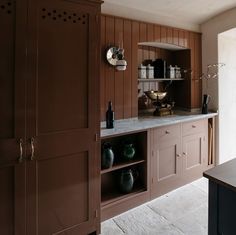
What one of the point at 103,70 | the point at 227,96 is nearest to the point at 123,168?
the point at 103,70

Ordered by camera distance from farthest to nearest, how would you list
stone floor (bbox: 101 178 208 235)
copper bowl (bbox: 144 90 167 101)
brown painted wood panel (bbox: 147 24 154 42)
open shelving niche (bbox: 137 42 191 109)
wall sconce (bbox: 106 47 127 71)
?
open shelving niche (bbox: 137 42 191 109), copper bowl (bbox: 144 90 167 101), brown painted wood panel (bbox: 147 24 154 42), wall sconce (bbox: 106 47 127 71), stone floor (bbox: 101 178 208 235)

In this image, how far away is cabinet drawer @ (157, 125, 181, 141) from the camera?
9.01ft

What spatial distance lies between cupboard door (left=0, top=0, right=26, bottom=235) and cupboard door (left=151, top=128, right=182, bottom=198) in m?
1.52

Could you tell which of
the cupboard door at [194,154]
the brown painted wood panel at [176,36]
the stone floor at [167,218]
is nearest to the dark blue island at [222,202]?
the stone floor at [167,218]

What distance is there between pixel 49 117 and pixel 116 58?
4.21 ft

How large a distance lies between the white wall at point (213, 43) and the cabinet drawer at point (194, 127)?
0.42m

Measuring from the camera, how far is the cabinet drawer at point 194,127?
3076mm

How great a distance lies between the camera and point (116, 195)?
2543 mm

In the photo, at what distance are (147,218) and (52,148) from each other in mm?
1285

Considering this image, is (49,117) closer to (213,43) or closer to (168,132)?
(168,132)

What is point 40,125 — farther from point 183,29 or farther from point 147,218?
point 183,29

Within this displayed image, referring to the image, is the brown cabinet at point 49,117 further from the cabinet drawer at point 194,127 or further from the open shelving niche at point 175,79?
the open shelving niche at point 175,79

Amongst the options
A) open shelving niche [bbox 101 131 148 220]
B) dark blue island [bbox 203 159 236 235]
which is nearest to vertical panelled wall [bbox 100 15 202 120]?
open shelving niche [bbox 101 131 148 220]

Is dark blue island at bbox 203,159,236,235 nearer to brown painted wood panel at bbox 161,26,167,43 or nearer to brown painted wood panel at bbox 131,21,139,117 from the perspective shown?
brown painted wood panel at bbox 131,21,139,117
